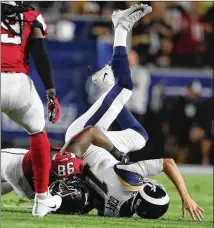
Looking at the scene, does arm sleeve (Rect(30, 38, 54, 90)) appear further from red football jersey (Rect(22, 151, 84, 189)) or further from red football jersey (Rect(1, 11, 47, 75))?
red football jersey (Rect(22, 151, 84, 189))

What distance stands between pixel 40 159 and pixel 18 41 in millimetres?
654

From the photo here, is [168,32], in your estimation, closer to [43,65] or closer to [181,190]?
[181,190]

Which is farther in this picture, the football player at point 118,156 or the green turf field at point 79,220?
the football player at point 118,156

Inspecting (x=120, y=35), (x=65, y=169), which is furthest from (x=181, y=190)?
(x=120, y=35)

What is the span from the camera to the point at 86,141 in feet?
17.6

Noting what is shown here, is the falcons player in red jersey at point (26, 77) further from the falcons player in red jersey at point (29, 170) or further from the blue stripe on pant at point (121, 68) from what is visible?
the blue stripe on pant at point (121, 68)

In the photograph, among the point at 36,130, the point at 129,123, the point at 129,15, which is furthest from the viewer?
the point at 129,123

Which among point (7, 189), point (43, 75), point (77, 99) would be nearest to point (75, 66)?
point (77, 99)

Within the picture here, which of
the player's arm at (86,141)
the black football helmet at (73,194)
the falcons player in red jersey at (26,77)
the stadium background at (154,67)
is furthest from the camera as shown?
the stadium background at (154,67)

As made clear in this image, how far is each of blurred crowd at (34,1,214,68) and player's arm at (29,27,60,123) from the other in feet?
20.8

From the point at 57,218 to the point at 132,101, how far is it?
487 centimetres

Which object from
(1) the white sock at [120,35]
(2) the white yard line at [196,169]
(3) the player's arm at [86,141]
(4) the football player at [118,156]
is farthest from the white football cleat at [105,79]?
(2) the white yard line at [196,169]

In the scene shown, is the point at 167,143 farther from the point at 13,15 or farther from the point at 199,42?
the point at 13,15

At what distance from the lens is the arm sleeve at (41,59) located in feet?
17.1
